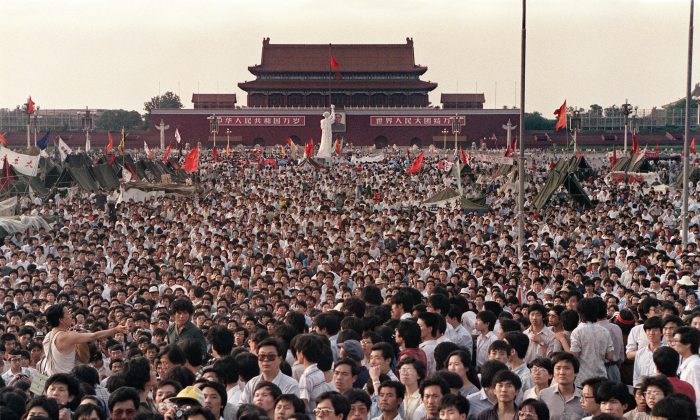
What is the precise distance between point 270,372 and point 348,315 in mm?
1895

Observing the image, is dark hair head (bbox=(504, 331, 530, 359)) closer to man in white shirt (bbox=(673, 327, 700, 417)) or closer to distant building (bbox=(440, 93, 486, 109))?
man in white shirt (bbox=(673, 327, 700, 417))

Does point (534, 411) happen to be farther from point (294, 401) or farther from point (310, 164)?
point (310, 164)

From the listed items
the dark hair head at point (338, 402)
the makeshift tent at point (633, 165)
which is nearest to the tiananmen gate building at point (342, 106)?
the makeshift tent at point (633, 165)

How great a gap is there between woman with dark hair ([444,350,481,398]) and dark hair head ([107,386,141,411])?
1.87 meters

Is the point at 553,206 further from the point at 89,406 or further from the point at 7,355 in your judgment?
the point at 89,406

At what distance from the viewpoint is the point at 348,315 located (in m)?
8.38

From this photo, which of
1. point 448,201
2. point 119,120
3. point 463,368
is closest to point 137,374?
point 463,368

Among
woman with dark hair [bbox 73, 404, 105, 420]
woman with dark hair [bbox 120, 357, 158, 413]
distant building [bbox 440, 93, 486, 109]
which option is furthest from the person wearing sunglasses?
distant building [bbox 440, 93, 486, 109]

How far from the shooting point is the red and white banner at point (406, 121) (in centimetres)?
6400

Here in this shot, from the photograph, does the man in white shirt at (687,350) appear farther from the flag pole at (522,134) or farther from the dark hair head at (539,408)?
the flag pole at (522,134)

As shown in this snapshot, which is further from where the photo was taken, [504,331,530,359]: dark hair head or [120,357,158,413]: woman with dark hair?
[504,331,530,359]: dark hair head

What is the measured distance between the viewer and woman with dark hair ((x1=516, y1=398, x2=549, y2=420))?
566cm

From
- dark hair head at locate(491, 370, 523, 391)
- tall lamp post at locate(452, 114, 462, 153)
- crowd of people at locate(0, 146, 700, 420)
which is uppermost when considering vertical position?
tall lamp post at locate(452, 114, 462, 153)

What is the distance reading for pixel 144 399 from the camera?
646 cm
